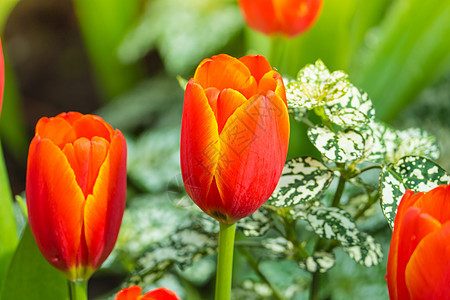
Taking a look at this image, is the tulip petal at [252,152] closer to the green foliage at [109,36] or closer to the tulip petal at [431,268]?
the tulip petal at [431,268]

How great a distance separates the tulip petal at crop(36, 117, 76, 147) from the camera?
0.37m

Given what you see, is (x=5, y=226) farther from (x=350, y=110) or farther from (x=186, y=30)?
(x=186, y=30)

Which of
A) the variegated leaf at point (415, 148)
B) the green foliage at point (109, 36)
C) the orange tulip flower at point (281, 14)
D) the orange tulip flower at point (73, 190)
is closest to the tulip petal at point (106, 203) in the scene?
the orange tulip flower at point (73, 190)

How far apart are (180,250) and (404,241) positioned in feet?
0.81

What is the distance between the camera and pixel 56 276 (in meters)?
0.45

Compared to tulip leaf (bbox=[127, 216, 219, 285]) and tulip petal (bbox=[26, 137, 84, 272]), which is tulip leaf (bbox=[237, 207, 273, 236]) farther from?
tulip petal (bbox=[26, 137, 84, 272])

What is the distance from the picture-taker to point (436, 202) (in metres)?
0.32

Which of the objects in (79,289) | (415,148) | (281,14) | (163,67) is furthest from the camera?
(163,67)

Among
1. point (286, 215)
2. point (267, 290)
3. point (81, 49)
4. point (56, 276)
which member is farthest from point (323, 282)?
point (81, 49)

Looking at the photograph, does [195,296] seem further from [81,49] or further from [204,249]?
[81,49]

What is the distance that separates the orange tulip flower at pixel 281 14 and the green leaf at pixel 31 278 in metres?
0.36

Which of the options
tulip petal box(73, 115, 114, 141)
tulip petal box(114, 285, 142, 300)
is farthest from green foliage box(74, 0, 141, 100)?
tulip petal box(114, 285, 142, 300)

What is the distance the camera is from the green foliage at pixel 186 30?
4.07ft

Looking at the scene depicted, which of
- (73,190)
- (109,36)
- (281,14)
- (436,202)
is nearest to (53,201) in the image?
(73,190)
